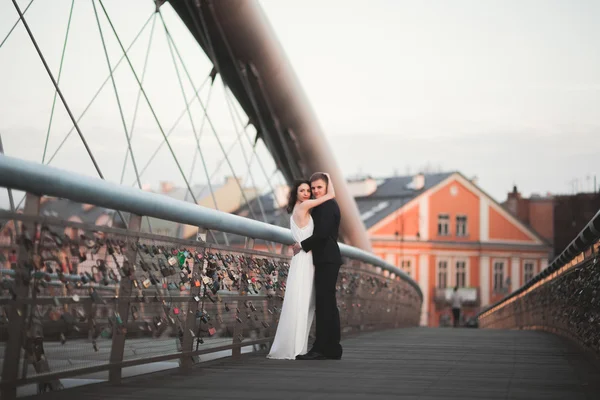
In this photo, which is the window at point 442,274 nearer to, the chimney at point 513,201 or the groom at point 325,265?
the chimney at point 513,201

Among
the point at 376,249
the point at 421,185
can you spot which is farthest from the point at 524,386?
the point at 421,185

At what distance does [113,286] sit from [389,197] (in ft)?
218

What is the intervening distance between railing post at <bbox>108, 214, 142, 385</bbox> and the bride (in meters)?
2.51

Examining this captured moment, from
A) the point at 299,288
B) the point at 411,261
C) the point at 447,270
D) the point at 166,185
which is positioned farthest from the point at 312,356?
the point at 166,185

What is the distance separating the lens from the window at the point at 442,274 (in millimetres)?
67562

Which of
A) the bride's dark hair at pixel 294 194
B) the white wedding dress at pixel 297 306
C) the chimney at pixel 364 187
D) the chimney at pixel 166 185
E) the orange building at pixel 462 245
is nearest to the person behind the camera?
the white wedding dress at pixel 297 306

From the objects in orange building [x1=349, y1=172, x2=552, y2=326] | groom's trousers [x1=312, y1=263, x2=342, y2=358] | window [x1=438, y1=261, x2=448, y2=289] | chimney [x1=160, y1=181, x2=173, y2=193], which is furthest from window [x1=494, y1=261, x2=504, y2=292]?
groom's trousers [x1=312, y1=263, x2=342, y2=358]

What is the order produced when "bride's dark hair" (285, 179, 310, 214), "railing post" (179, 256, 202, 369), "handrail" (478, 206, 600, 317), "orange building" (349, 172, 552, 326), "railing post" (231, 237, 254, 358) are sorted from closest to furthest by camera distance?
"railing post" (179, 256, 202, 369)
"handrail" (478, 206, 600, 317)
"railing post" (231, 237, 254, 358)
"bride's dark hair" (285, 179, 310, 214)
"orange building" (349, 172, 552, 326)

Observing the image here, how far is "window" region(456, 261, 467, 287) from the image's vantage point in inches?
2680

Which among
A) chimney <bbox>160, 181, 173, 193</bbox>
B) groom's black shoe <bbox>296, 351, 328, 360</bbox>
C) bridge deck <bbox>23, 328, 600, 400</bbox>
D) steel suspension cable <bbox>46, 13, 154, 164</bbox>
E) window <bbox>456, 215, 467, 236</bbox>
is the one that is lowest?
bridge deck <bbox>23, 328, 600, 400</bbox>

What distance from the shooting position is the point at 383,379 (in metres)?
5.90

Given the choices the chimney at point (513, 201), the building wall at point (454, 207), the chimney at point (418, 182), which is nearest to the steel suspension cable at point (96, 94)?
the building wall at point (454, 207)

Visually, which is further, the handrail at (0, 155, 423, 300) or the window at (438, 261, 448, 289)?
the window at (438, 261, 448, 289)

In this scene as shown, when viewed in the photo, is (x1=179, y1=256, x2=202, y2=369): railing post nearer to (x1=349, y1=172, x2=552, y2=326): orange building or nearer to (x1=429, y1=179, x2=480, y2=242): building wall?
(x1=349, y1=172, x2=552, y2=326): orange building
